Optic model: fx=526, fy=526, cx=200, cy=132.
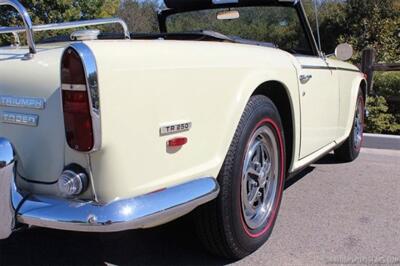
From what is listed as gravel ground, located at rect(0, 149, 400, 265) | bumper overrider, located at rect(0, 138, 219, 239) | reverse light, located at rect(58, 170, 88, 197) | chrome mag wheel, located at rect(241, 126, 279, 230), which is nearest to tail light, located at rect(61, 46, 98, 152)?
reverse light, located at rect(58, 170, 88, 197)

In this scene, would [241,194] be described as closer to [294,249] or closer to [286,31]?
[294,249]

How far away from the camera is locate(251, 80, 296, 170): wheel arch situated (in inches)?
127

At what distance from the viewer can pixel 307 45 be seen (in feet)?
14.0

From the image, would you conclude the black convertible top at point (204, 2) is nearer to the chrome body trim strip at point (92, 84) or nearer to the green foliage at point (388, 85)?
the chrome body trim strip at point (92, 84)

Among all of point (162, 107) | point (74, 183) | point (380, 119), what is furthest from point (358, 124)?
point (74, 183)

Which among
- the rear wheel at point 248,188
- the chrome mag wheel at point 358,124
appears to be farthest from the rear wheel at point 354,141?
the rear wheel at point 248,188

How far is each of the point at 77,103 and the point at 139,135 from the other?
293 mm

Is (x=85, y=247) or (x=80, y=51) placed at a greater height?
(x=80, y=51)

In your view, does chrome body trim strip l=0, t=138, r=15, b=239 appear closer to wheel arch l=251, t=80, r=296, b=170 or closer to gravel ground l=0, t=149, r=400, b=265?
gravel ground l=0, t=149, r=400, b=265

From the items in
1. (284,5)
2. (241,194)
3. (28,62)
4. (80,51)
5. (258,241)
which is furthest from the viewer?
(284,5)

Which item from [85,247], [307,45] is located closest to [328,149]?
[307,45]

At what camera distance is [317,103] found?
388 cm

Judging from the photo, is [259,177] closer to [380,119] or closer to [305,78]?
[305,78]

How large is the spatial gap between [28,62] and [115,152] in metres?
0.65
